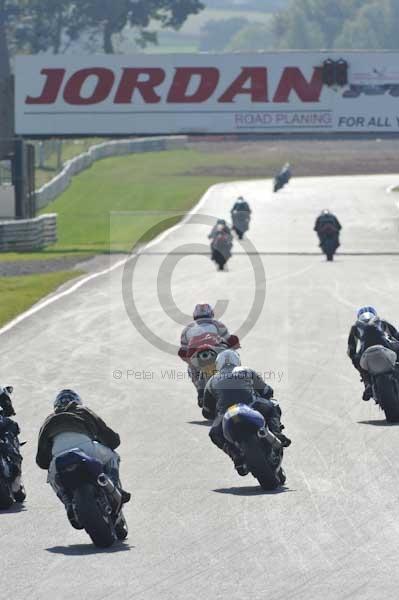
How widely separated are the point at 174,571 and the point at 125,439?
21.8 feet

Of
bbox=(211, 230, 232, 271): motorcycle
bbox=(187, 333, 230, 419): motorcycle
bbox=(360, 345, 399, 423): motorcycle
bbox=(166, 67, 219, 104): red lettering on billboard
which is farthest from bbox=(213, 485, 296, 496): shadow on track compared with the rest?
bbox=(166, 67, 219, 104): red lettering on billboard

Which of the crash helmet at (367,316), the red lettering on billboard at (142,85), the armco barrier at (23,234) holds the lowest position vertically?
the armco barrier at (23,234)

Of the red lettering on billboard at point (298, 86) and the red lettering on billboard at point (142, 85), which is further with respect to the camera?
the red lettering on billboard at point (142, 85)

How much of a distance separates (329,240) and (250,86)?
7352mm

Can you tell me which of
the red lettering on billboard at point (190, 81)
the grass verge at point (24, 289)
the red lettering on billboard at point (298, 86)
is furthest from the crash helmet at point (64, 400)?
the red lettering on billboard at point (190, 81)

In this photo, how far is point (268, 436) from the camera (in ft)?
42.8

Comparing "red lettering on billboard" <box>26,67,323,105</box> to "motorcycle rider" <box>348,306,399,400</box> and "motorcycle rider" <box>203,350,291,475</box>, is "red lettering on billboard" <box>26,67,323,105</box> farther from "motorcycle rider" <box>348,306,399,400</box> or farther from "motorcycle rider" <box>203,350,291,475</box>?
"motorcycle rider" <box>203,350,291,475</box>

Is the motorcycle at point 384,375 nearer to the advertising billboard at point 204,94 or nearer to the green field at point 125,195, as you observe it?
the green field at point 125,195

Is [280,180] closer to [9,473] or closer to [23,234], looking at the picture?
[23,234]

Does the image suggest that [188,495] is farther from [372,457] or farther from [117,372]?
[117,372]

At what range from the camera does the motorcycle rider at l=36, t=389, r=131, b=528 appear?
11.3 metres

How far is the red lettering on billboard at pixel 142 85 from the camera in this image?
46781 mm

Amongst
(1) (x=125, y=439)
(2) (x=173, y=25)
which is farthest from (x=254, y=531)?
(2) (x=173, y=25)

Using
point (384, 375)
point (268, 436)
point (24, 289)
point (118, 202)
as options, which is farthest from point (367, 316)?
point (118, 202)
